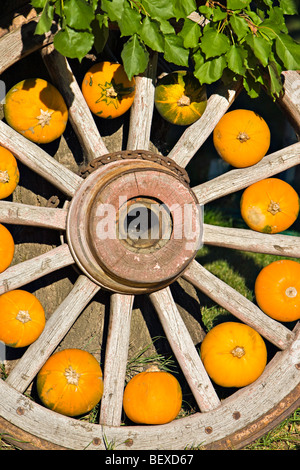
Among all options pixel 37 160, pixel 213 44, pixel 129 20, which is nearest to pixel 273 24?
pixel 213 44

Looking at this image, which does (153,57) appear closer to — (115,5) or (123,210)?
(115,5)

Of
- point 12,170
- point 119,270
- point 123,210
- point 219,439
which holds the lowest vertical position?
point 219,439

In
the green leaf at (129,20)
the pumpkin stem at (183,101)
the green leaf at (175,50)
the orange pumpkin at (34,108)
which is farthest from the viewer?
Answer: the pumpkin stem at (183,101)

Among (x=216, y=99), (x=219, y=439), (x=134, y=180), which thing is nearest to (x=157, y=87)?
(x=216, y=99)

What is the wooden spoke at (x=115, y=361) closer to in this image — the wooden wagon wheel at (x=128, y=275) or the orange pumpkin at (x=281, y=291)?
the wooden wagon wheel at (x=128, y=275)

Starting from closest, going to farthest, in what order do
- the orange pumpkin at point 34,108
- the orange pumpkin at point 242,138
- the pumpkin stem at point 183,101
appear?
the orange pumpkin at point 34,108 → the pumpkin stem at point 183,101 → the orange pumpkin at point 242,138

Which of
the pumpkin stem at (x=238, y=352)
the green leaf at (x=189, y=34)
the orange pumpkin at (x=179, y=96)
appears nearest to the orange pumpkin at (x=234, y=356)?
the pumpkin stem at (x=238, y=352)

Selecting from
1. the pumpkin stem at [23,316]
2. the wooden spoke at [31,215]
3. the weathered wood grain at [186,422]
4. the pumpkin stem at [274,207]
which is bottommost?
the weathered wood grain at [186,422]
